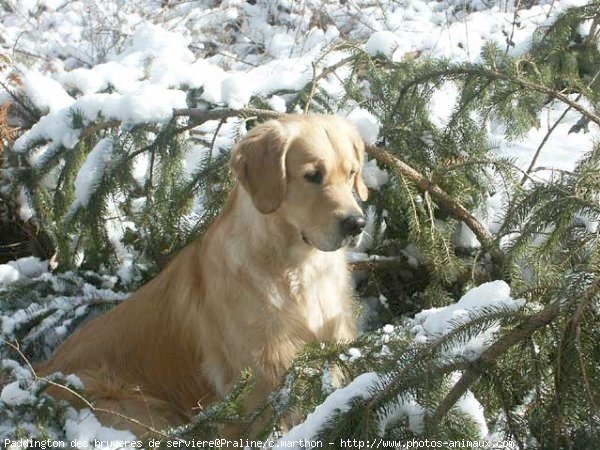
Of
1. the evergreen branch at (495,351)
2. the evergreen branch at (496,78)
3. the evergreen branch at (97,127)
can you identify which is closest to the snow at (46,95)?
the evergreen branch at (97,127)

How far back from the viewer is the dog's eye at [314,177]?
3.70m

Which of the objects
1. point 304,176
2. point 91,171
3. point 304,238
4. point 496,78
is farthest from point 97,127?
point 496,78

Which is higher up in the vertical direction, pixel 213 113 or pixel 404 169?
pixel 213 113

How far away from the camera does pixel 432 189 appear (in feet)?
14.2

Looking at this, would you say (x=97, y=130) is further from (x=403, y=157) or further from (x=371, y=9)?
(x=371, y=9)

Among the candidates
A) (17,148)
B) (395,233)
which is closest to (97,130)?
(17,148)

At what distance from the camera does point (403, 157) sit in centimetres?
455

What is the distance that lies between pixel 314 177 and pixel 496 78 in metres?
1.02

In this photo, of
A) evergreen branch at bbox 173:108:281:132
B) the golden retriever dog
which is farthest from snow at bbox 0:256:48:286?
evergreen branch at bbox 173:108:281:132

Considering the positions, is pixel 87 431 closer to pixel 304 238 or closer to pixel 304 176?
pixel 304 238

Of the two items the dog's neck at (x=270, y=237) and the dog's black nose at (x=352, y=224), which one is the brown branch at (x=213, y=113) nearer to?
the dog's neck at (x=270, y=237)

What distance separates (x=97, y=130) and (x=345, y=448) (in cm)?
313

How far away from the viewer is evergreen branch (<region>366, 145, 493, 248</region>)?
4.32 m

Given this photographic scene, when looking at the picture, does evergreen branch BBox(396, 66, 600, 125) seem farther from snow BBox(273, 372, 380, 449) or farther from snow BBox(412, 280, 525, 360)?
snow BBox(273, 372, 380, 449)
